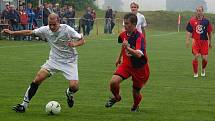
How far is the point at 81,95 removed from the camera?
44.2 feet

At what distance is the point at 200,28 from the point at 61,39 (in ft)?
27.3

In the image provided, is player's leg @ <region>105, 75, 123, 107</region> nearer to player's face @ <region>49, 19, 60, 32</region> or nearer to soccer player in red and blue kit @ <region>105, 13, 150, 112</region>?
soccer player in red and blue kit @ <region>105, 13, 150, 112</region>

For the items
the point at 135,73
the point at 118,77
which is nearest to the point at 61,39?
the point at 118,77

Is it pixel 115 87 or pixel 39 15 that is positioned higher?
pixel 39 15

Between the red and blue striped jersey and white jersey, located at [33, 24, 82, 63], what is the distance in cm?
796

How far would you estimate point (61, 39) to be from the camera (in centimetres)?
1119

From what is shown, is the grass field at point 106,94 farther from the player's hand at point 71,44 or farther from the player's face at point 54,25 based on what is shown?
the player's face at point 54,25

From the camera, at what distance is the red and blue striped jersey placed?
1859cm

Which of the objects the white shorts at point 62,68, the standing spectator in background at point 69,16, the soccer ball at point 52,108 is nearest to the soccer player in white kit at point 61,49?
the white shorts at point 62,68

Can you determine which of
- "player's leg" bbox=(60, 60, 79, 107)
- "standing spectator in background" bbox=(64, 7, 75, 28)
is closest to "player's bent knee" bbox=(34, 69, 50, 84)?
"player's leg" bbox=(60, 60, 79, 107)

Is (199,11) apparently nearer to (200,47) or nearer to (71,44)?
(200,47)

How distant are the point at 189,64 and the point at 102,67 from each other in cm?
394

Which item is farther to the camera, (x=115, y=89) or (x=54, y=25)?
(x=115, y=89)

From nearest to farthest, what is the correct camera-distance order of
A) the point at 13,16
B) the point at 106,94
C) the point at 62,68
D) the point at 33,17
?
the point at 62,68 < the point at 106,94 < the point at 13,16 < the point at 33,17
